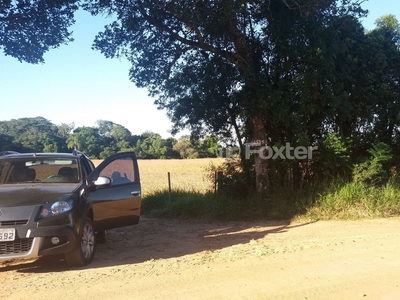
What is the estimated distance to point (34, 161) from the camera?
25.3 feet

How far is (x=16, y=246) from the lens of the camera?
19.6 ft

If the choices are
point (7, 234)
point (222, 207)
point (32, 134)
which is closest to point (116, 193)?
point (7, 234)

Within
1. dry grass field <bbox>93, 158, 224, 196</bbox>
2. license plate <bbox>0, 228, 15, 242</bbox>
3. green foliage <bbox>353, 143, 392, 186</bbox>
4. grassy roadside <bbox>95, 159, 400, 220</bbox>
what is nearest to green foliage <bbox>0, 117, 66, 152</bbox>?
dry grass field <bbox>93, 158, 224, 196</bbox>

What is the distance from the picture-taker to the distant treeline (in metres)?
20.6

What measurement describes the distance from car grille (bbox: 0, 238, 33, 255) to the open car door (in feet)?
4.46

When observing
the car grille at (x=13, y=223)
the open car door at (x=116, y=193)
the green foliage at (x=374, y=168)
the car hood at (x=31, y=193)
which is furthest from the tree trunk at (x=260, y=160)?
the car grille at (x=13, y=223)

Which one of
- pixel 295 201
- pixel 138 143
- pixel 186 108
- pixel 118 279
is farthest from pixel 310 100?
pixel 138 143

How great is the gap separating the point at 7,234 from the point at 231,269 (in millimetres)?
3089

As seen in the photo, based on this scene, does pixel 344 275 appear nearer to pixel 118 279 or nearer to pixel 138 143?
pixel 118 279

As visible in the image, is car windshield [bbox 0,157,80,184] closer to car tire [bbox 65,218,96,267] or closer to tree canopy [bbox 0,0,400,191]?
car tire [bbox 65,218,96,267]

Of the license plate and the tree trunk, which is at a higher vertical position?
the tree trunk

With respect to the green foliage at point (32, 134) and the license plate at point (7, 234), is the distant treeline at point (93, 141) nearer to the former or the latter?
the green foliage at point (32, 134)

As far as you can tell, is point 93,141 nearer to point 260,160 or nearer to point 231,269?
point 260,160

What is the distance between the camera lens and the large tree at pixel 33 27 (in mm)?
11695
